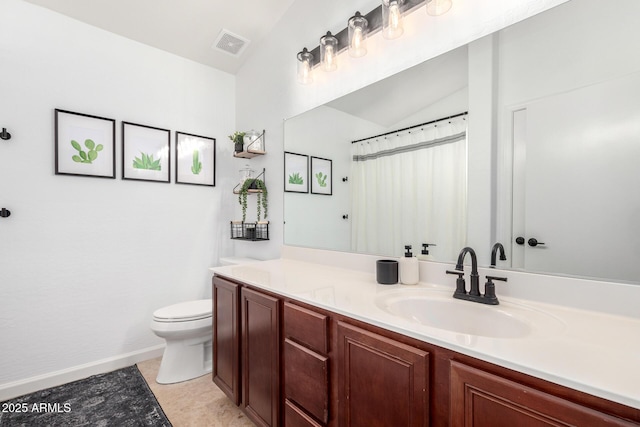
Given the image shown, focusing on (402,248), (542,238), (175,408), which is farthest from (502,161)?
(175,408)

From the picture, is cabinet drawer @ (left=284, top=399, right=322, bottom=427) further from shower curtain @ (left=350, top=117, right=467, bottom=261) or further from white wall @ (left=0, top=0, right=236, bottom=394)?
A: white wall @ (left=0, top=0, right=236, bottom=394)

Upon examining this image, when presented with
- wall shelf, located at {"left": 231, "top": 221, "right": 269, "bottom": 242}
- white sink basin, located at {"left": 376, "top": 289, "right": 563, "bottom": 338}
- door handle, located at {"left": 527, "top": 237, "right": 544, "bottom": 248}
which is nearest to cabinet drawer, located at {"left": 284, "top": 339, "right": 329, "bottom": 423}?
white sink basin, located at {"left": 376, "top": 289, "right": 563, "bottom": 338}

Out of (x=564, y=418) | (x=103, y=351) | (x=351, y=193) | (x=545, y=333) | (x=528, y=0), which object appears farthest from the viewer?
(x=103, y=351)

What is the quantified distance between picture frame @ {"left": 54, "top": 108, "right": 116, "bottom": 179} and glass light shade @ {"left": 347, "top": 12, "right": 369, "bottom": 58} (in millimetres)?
1892

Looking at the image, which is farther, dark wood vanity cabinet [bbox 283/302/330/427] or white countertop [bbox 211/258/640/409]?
dark wood vanity cabinet [bbox 283/302/330/427]

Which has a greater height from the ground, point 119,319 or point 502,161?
point 502,161

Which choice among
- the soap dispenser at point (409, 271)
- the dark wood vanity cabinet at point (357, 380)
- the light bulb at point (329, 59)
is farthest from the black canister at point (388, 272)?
the light bulb at point (329, 59)

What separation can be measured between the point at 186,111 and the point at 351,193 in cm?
183

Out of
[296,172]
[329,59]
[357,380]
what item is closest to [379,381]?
[357,380]

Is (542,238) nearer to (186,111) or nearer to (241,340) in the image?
(241,340)

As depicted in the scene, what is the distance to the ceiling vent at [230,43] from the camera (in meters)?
2.44

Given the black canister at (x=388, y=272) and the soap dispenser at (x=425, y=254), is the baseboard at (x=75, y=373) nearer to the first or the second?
the black canister at (x=388, y=272)

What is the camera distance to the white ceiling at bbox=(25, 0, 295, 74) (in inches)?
82.0

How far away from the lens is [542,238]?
1.08 meters
